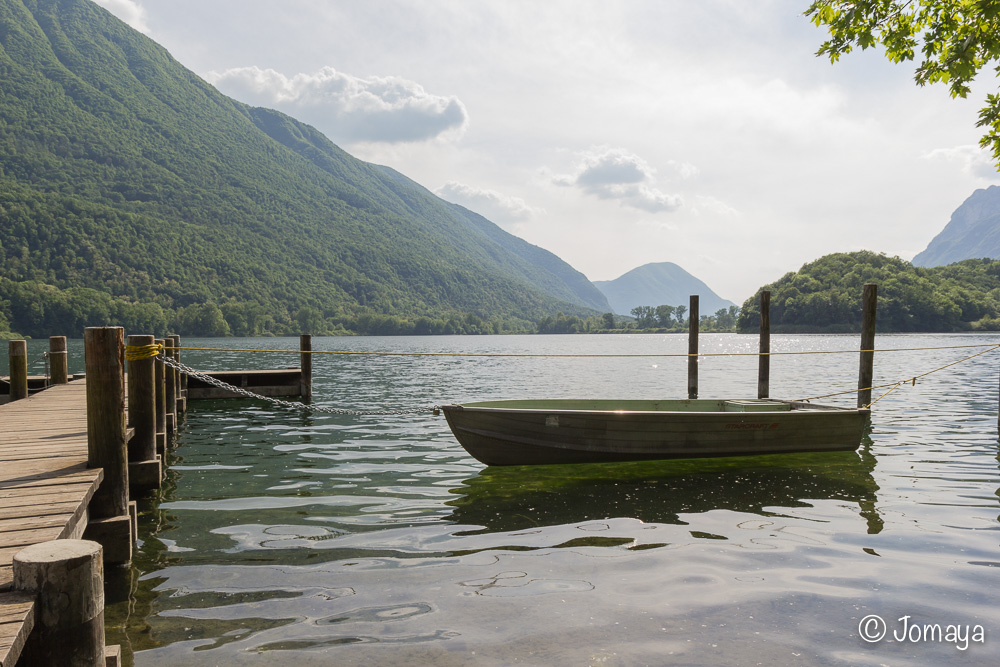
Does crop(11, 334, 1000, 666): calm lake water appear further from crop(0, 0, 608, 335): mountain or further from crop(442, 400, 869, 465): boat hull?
crop(0, 0, 608, 335): mountain

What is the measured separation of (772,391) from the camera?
2691cm

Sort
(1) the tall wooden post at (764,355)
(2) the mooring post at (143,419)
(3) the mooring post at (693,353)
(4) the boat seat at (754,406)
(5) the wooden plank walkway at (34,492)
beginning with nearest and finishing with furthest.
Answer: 1. (5) the wooden plank walkway at (34,492)
2. (2) the mooring post at (143,419)
3. (4) the boat seat at (754,406)
4. (1) the tall wooden post at (764,355)
5. (3) the mooring post at (693,353)

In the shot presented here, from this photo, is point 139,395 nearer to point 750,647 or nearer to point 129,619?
point 129,619

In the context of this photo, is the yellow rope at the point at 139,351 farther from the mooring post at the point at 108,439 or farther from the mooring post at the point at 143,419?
the mooring post at the point at 108,439

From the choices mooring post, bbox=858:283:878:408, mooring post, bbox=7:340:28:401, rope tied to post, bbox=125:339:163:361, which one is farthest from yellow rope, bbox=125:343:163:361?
mooring post, bbox=858:283:878:408

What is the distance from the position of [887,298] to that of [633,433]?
128676mm

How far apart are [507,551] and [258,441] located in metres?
9.13

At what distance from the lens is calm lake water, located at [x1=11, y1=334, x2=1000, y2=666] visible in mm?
4785

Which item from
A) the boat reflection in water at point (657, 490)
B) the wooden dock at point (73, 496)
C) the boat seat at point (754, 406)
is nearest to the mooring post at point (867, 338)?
the boat seat at point (754, 406)

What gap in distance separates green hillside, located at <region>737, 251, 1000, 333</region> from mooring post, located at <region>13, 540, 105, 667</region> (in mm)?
134186

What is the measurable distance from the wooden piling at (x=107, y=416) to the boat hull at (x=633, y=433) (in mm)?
5276

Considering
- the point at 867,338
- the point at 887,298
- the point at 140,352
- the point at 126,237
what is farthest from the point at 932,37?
the point at 126,237

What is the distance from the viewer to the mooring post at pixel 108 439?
5445 millimetres

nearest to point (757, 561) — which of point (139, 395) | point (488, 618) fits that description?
point (488, 618)
